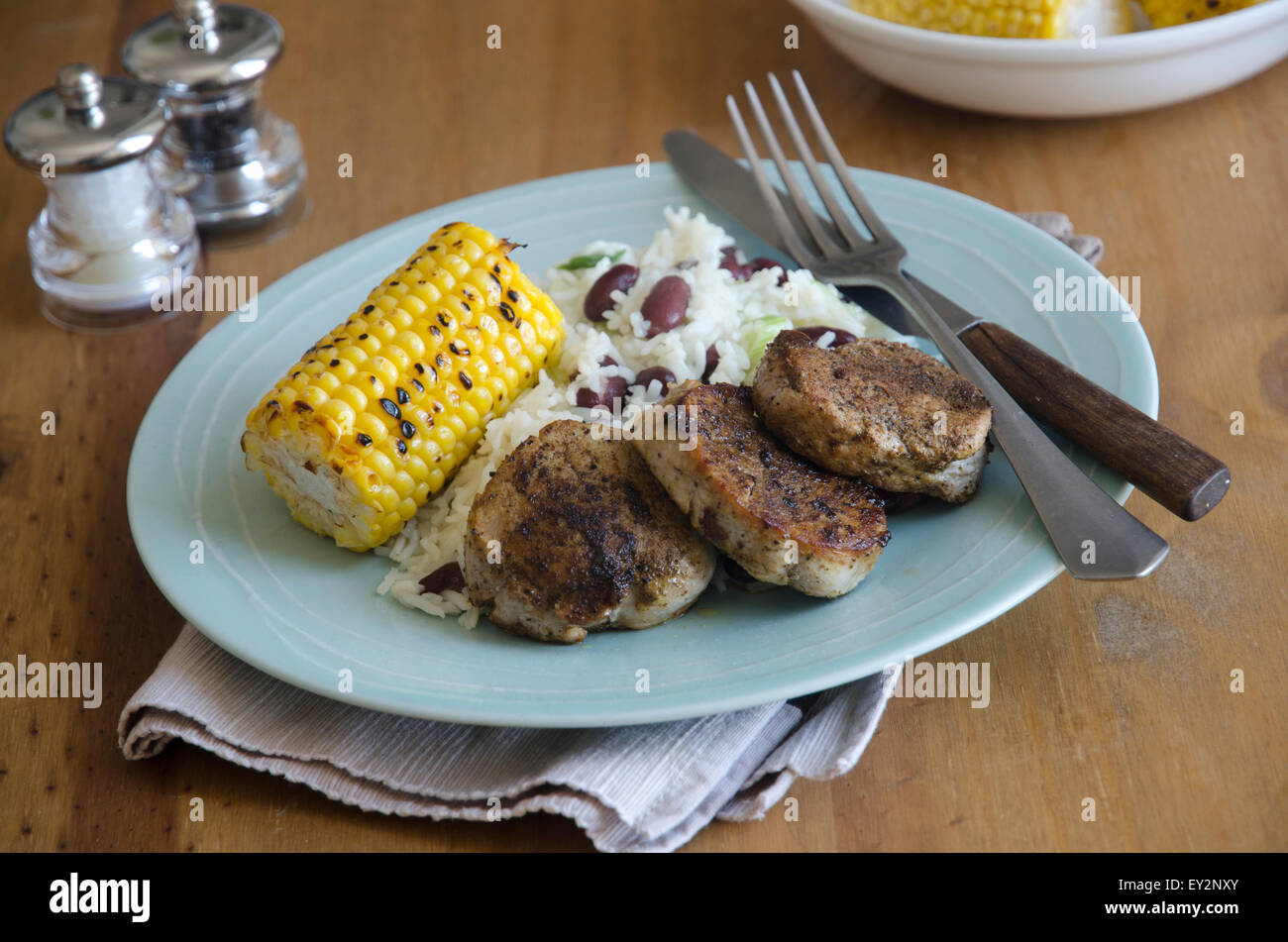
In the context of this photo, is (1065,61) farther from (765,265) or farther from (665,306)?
(665,306)

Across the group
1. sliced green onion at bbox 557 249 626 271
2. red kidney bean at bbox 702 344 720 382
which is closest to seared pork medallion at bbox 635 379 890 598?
red kidney bean at bbox 702 344 720 382

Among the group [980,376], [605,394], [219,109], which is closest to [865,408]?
[980,376]

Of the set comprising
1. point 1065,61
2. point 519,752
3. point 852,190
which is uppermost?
point 1065,61

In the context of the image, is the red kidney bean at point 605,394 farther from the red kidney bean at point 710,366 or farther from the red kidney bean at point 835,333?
the red kidney bean at point 835,333

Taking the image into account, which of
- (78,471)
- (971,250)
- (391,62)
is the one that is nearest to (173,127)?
(391,62)

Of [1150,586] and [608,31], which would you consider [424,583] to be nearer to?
[1150,586]

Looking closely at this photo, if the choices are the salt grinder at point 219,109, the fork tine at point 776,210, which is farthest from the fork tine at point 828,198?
the salt grinder at point 219,109

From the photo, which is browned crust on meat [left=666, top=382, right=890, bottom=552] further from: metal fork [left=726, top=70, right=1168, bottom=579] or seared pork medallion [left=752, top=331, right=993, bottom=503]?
metal fork [left=726, top=70, right=1168, bottom=579]
